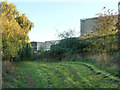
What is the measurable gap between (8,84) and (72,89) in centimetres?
286

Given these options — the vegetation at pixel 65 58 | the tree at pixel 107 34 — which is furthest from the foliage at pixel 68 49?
the tree at pixel 107 34

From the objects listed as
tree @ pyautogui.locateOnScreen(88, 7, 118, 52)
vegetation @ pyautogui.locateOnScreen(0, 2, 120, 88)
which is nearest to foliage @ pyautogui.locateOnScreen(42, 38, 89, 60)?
vegetation @ pyautogui.locateOnScreen(0, 2, 120, 88)

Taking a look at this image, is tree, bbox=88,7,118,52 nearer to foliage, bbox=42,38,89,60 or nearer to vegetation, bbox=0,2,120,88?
vegetation, bbox=0,2,120,88

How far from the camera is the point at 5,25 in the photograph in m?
9.23

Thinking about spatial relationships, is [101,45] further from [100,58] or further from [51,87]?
[51,87]

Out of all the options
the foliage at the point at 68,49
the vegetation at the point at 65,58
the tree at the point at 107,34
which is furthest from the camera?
the foliage at the point at 68,49

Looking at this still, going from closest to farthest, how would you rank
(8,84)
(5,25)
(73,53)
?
1. (8,84)
2. (5,25)
3. (73,53)

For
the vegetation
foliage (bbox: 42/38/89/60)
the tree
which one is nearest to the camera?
the vegetation

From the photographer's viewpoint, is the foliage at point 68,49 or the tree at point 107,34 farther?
the foliage at point 68,49

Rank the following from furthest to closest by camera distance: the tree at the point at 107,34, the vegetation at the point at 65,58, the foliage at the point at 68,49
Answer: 1. the foliage at the point at 68,49
2. the tree at the point at 107,34
3. the vegetation at the point at 65,58

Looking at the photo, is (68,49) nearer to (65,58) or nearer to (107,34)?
(65,58)

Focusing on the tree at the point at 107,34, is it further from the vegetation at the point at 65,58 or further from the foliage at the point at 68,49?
the foliage at the point at 68,49

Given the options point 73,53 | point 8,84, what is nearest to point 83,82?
point 8,84

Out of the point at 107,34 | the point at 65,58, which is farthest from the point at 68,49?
the point at 107,34
